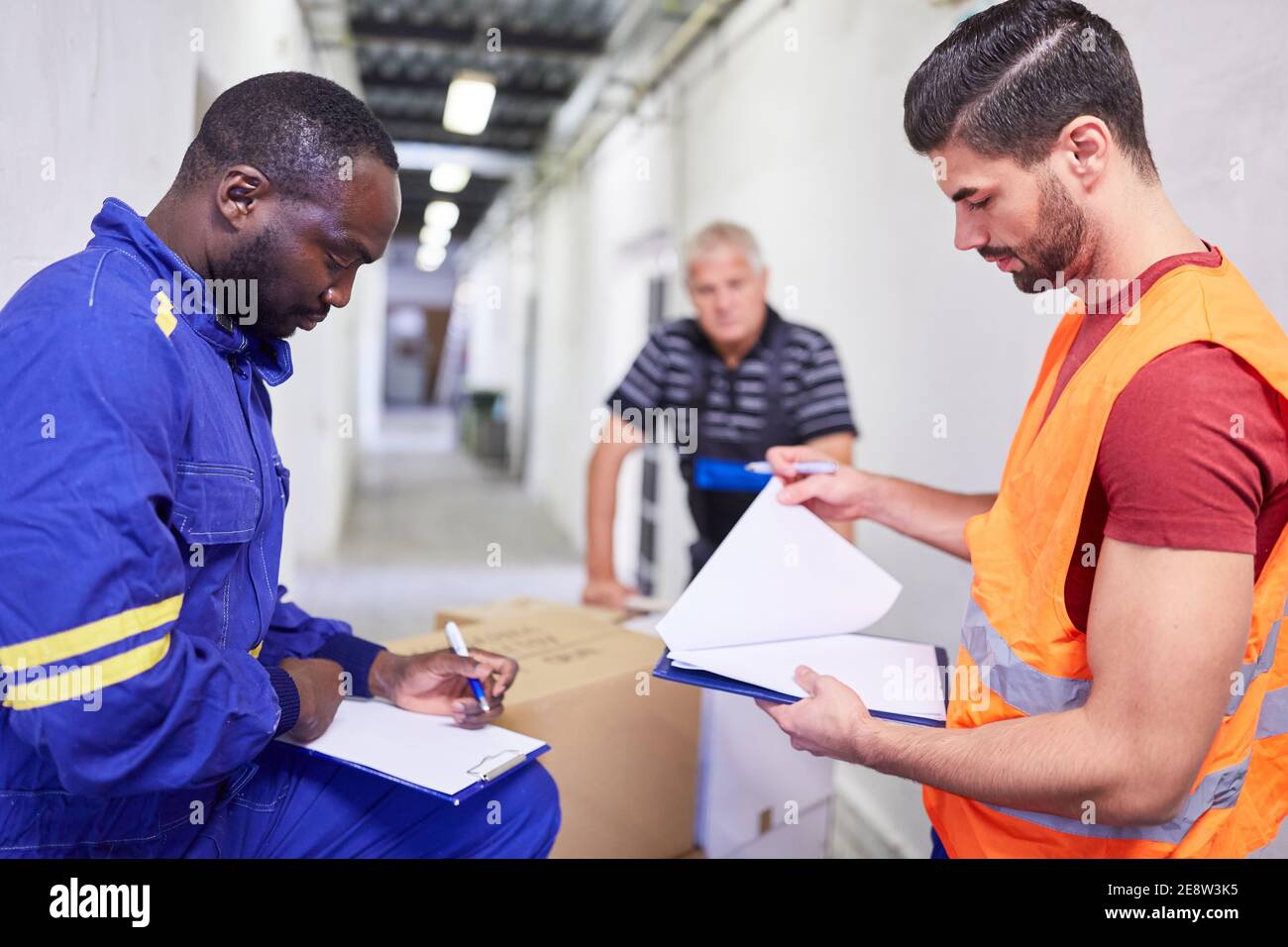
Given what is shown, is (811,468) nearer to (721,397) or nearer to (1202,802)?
(1202,802)

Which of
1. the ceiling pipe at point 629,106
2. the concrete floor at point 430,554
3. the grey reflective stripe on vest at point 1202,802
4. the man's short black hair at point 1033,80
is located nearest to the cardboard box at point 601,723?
the grey reflective stripe on vest at point 1202,802

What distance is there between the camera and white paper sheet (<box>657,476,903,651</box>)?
1.31 m

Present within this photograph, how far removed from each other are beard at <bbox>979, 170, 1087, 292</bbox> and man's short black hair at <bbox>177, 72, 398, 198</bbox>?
0.81m

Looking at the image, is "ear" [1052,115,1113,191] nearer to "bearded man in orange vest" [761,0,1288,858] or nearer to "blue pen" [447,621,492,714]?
"bearded man in orange vest" [761,0,1288,858]

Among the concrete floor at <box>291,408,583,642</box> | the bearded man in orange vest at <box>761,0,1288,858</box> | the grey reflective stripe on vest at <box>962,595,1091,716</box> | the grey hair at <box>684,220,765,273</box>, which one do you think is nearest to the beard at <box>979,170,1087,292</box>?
the bearded man in orange vest at <box>761,0,1288,858</box>

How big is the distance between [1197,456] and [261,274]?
3.34 ft

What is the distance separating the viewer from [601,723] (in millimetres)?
1729

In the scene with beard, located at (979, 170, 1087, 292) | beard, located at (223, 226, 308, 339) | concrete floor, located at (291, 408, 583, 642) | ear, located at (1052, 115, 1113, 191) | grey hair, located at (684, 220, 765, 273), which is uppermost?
grey hair, located at (684, 220, 765, 273)

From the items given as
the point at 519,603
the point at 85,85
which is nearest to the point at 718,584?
the point at 519,603

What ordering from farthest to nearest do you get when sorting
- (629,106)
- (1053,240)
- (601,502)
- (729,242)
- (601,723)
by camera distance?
(629,106), (601,502), (729,242), (601,723), (1053,240)

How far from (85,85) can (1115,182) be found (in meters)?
1.41

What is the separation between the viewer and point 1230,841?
1.05 meters

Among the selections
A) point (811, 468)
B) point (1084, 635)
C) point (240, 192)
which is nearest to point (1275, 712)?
point (1084, 635)

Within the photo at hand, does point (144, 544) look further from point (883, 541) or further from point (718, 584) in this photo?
point (883, 541)
